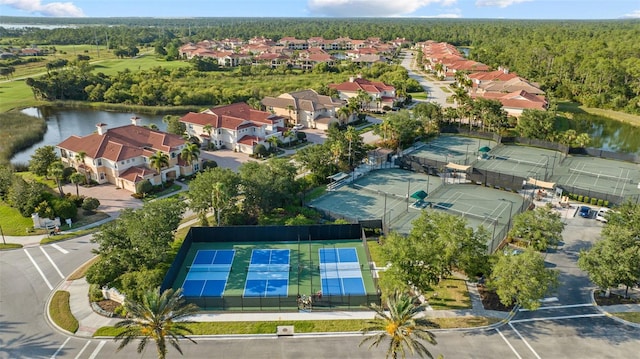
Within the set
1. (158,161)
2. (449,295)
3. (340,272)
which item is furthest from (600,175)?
(158,161)

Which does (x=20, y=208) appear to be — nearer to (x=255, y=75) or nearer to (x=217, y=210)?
(x=217, y=210)

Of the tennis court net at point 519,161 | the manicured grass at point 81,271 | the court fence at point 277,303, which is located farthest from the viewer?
the tennis court net at point 519,161

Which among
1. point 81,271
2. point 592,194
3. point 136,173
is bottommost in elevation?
point 81,271

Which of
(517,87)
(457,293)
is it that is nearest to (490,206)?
(457,293)

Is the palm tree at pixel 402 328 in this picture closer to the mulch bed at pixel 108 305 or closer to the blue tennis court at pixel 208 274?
the blue tennis court at pixel 208 274

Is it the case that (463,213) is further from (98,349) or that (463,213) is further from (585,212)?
(98,349)

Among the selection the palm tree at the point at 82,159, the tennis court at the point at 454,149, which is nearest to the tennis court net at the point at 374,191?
the tennis court at the point at 454,149
